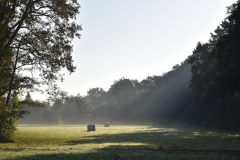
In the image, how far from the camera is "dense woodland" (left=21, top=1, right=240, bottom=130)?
3578cm

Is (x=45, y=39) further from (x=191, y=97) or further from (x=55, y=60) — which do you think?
(x=191, y=97)

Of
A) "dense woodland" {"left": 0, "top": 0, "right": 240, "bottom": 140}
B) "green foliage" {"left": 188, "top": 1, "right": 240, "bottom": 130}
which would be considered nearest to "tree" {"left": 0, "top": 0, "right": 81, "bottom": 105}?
"dense woodland" {"left": 0, "top": 0, "right": 240, "bottom": 140}

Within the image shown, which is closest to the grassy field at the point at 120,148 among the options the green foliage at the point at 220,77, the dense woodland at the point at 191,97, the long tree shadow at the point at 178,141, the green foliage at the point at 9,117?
the long tree shadow at the point at 178,141

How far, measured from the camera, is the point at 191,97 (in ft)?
277

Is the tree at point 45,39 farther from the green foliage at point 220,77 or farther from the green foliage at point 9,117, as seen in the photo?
the green foliage at point 220,77

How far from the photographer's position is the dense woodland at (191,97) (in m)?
35.8

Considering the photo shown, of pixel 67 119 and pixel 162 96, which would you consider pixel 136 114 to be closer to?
pixel 162 96

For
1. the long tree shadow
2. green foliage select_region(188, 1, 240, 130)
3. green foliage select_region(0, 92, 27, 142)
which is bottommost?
the long tree shadow

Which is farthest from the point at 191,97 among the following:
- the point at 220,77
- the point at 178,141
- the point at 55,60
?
the point at 55,60

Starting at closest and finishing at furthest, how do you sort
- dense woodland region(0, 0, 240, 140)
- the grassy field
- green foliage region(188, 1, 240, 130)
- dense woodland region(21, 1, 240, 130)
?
the grassy field, dense woodland region(0, 0, 240, 140), green foliage region(188, 1, 240, 130), dense woodland region(21, 1, 240, 130)

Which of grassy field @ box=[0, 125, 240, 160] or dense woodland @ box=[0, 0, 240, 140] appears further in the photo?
dense woodland @ box=[0, 0, 240, 140]

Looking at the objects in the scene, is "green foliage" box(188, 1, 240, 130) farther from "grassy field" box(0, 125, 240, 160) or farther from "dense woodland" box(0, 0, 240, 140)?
"grassy field" box(0, 125, 240, 160)

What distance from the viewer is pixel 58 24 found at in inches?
1022

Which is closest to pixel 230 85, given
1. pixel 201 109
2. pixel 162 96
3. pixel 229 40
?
pixel 229 40
